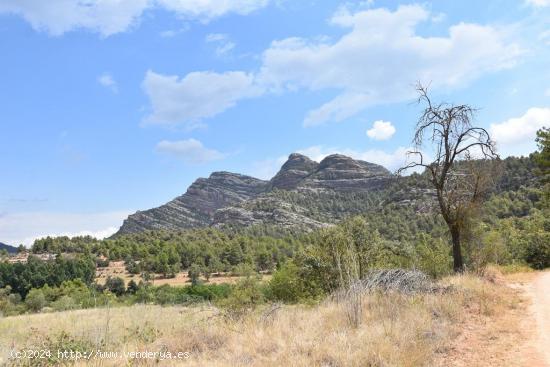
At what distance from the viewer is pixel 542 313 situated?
10266 millimetres

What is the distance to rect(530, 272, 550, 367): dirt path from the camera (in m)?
7.18

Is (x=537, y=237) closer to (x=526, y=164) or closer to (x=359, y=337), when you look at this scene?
(x=359, y=337)

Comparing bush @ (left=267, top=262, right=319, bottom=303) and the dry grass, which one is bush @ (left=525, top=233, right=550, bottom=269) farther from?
the dry grass

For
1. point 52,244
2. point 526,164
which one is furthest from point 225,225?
point 526,164

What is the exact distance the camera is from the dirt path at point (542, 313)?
7.18m

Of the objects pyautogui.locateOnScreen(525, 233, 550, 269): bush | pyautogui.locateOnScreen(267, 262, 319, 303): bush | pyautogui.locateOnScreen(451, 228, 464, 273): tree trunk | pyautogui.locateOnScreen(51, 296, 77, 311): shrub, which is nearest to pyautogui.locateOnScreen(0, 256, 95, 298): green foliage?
pyautogui.locateOnScreen(51, 296, 77, 311): shrub

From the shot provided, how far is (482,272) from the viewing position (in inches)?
637

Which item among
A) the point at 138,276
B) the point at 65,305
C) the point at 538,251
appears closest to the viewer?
the point at 538,251

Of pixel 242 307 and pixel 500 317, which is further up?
pixel 242 307

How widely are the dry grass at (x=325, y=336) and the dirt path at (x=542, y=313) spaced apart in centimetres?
87

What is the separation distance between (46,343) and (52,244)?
6090 inches

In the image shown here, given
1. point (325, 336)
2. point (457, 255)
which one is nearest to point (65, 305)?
point (457, 255)

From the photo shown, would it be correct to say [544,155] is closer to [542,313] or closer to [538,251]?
[538,251]

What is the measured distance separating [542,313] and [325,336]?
6.52 meters
